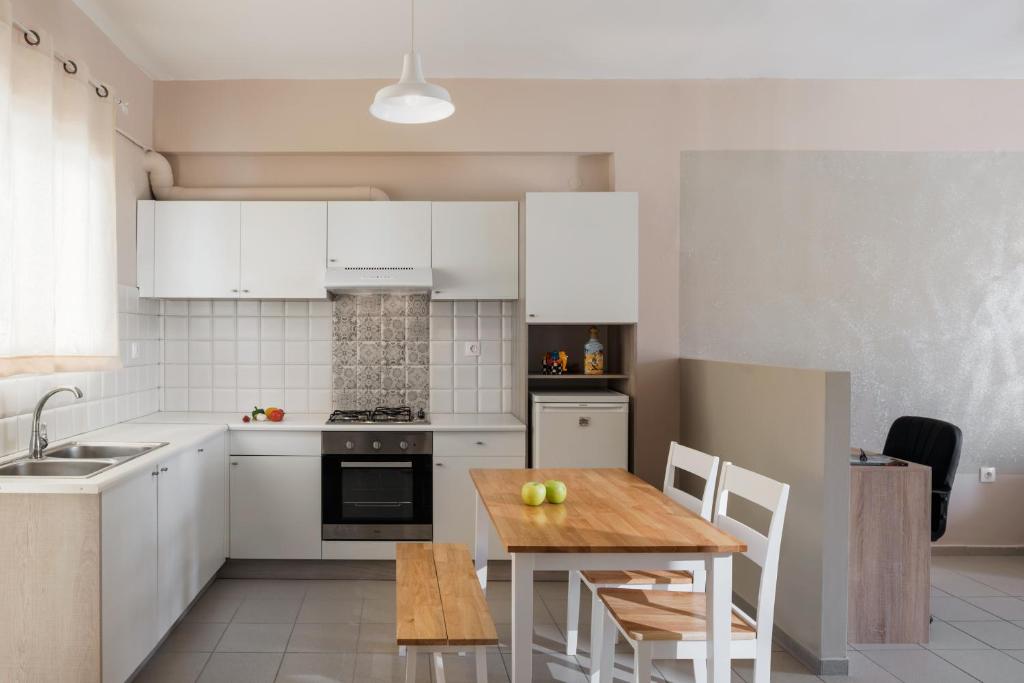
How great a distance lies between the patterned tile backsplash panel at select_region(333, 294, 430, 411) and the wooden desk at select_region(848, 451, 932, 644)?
2.58 meters

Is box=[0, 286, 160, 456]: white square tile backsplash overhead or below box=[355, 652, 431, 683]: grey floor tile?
overhead

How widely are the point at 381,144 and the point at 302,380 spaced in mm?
1553

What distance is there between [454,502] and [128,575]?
5.92ft

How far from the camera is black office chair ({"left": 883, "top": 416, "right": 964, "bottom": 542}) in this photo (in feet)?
11.8

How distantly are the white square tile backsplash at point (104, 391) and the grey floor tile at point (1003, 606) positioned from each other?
180 inches

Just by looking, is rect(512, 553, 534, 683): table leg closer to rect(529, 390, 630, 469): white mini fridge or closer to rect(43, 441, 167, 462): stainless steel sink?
rect(43, 441, 167, 462): stainless steel sink

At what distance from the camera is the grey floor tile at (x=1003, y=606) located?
12.0ft

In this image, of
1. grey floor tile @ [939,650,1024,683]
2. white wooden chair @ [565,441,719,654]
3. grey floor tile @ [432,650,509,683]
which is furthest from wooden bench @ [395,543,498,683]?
grey floor tile @ [939,650,1024,683]

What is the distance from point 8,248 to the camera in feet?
8.90

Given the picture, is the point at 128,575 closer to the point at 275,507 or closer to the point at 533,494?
the point at 275,507

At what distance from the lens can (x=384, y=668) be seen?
2996mm

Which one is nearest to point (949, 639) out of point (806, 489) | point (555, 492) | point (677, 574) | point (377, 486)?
point (806, 489)

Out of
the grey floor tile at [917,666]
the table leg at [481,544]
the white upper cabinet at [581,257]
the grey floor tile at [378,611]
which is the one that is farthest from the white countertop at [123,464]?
the grey floor tile at [917,666]

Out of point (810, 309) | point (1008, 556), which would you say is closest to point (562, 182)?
point (810, 309)
